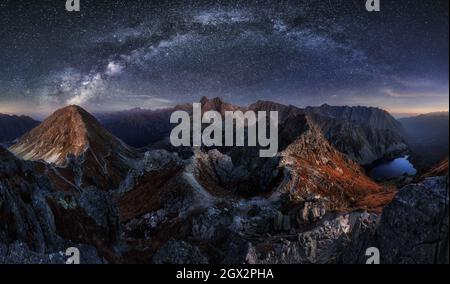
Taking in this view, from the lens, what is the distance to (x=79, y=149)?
367 feet

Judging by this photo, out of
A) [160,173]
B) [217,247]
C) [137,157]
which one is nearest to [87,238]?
[217,247]

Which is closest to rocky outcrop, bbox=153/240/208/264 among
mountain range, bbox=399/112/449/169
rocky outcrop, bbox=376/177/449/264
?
rocky outcrop, bbox=376/177/449/264

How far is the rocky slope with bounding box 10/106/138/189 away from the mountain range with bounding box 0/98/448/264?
429 mm

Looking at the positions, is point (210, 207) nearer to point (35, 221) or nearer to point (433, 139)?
point (35, 221)

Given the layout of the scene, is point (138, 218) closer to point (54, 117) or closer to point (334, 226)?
point (334, 226)

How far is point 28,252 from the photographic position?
67.2 feet

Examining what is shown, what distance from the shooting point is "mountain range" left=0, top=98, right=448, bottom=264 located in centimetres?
2023

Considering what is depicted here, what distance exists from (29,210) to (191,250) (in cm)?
986

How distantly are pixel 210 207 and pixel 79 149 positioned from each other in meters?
69.8

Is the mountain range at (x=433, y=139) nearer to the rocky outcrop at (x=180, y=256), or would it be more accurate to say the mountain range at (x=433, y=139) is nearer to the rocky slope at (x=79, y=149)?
the rocky outcrop at (x=180, y=256)

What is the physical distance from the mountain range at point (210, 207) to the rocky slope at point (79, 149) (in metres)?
0.43

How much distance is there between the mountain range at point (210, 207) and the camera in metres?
20.2

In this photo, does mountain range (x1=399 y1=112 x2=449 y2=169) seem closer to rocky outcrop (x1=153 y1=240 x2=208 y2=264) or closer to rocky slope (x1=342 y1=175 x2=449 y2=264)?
rocky slope (x1=342 y1=175 x2=449 y2=264)

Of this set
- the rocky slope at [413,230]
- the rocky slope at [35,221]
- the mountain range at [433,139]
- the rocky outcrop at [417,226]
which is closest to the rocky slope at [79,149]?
the rocky slope at [35,221]
